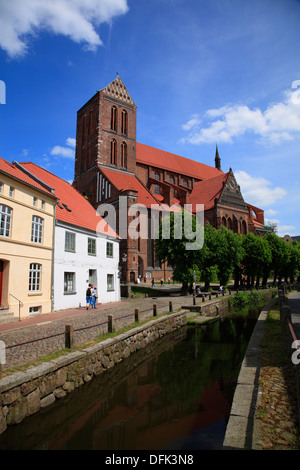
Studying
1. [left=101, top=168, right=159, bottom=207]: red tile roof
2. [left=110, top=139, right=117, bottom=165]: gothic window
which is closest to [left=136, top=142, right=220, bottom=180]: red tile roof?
[left=110, top=139, right=117, bottom=165]: gothic window

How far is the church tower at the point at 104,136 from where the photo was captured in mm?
39750

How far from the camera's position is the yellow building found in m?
12.7

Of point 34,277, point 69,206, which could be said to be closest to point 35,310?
point 34,277

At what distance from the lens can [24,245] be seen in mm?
13656

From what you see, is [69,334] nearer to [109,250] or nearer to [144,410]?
[144,410]

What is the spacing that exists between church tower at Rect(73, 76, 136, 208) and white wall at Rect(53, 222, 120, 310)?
18.2 meters

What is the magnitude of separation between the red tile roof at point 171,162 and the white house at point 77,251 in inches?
1163

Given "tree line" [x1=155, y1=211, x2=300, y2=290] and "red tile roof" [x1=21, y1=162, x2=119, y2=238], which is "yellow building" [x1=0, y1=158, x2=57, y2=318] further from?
"tree line" [x1=155, y1=211, x2=300, y2=290]

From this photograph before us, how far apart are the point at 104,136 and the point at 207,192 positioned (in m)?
23.0

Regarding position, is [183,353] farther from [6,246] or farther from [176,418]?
[6,246]

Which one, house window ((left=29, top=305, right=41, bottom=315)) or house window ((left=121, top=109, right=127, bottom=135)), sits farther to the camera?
house window ((left=121, top=109, right=127, bottom=135))

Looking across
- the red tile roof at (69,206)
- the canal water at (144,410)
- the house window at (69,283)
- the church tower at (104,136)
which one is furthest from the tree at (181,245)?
the canal water at (144,410)
